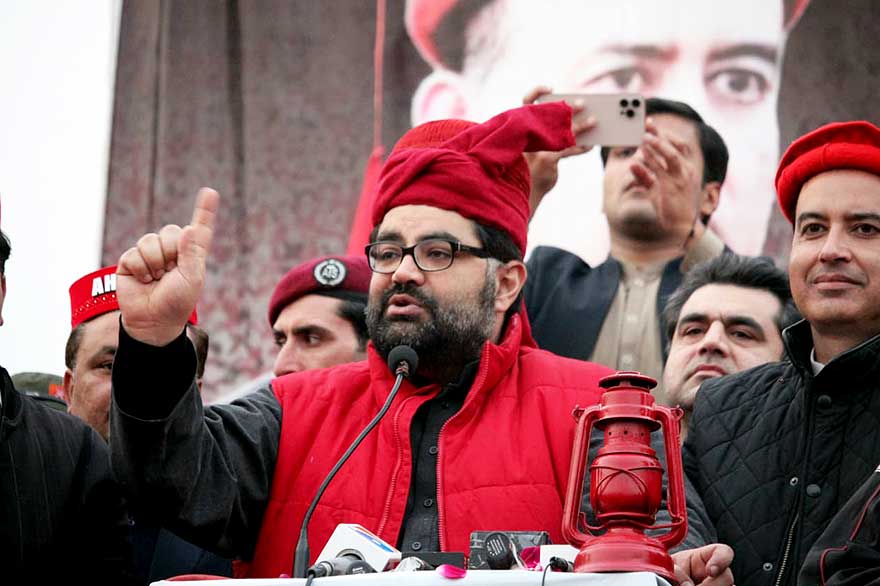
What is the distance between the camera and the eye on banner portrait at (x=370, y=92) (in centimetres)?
659

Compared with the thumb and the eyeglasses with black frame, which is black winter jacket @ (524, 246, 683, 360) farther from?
the thumb

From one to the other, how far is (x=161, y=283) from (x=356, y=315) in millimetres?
2110

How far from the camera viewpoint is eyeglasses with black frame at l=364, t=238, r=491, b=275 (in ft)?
13.9

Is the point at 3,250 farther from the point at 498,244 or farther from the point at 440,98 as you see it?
the point at 440,98

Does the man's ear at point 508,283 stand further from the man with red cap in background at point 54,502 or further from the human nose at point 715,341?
the man with red cap in background at point 54,502

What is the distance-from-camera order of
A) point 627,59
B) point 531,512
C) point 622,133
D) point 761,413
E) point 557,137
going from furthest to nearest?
1. point 627,59
2. point 622,133
3. point 557,137
4. point 761,413
5. point 531,512

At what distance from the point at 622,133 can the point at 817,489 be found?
148cm

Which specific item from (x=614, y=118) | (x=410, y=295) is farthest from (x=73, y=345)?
(x=614, y=118)

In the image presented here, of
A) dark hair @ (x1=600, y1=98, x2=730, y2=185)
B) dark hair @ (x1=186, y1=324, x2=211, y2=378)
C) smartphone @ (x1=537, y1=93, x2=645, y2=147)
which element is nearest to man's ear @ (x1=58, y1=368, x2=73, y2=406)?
dark hair @ (x1=186, y1=324, x2=211, y2=378)

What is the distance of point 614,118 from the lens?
4887 mm

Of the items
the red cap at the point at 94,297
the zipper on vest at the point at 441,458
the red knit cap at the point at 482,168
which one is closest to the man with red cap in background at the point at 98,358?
the red cap at the point at 94,297

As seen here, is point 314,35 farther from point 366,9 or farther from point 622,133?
point 622,133

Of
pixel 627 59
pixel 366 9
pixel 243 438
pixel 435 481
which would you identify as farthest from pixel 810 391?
pixel 366 9

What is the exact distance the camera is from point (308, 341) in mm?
5477
